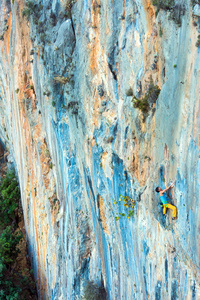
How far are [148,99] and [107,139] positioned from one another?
7.01ft

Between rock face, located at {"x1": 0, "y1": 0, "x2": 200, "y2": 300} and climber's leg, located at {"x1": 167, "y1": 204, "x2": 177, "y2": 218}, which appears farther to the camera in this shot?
climber's leg, located at {"x1": 167, "y1": 204, "x2": 177, "y2": 218}

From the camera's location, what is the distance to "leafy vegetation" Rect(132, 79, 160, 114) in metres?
6.15

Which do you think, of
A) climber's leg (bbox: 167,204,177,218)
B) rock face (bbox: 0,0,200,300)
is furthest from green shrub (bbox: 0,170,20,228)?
climber's leg (bbox: 167,204,177,218)

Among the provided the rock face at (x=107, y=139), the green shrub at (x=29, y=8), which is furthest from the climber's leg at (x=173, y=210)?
the green shrub at (x=29, y=8)

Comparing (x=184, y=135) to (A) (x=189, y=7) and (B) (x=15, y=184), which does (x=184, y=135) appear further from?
(B) (x=15, y=184)

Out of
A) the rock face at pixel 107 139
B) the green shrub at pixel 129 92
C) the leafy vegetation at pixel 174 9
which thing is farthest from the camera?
→ the green shrub at pixel 129 92

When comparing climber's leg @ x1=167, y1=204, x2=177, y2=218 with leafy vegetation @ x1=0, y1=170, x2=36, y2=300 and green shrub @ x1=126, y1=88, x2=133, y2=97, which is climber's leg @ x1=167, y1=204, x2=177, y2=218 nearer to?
green shrub @ x1=126, y1=88, x2=133, y2=97

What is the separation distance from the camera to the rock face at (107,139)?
5500mm

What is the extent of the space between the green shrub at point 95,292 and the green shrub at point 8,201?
10.7 meters

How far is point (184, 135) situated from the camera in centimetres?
529

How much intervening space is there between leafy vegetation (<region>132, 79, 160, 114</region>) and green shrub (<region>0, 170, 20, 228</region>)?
1548 cm

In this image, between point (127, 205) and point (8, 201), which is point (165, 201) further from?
point (8, 201)

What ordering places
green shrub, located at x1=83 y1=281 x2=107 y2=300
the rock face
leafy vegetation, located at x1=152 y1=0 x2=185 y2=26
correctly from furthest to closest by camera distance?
green shrub, located at x1=83 y1=281 x2=107 y2=300 → the rock face → leafy vegetation, located at x1=152 y1=0 x2=185 y2=26

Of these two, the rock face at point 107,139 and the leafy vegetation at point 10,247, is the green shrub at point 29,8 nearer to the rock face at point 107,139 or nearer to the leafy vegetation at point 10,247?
the rock face at point 107,139
